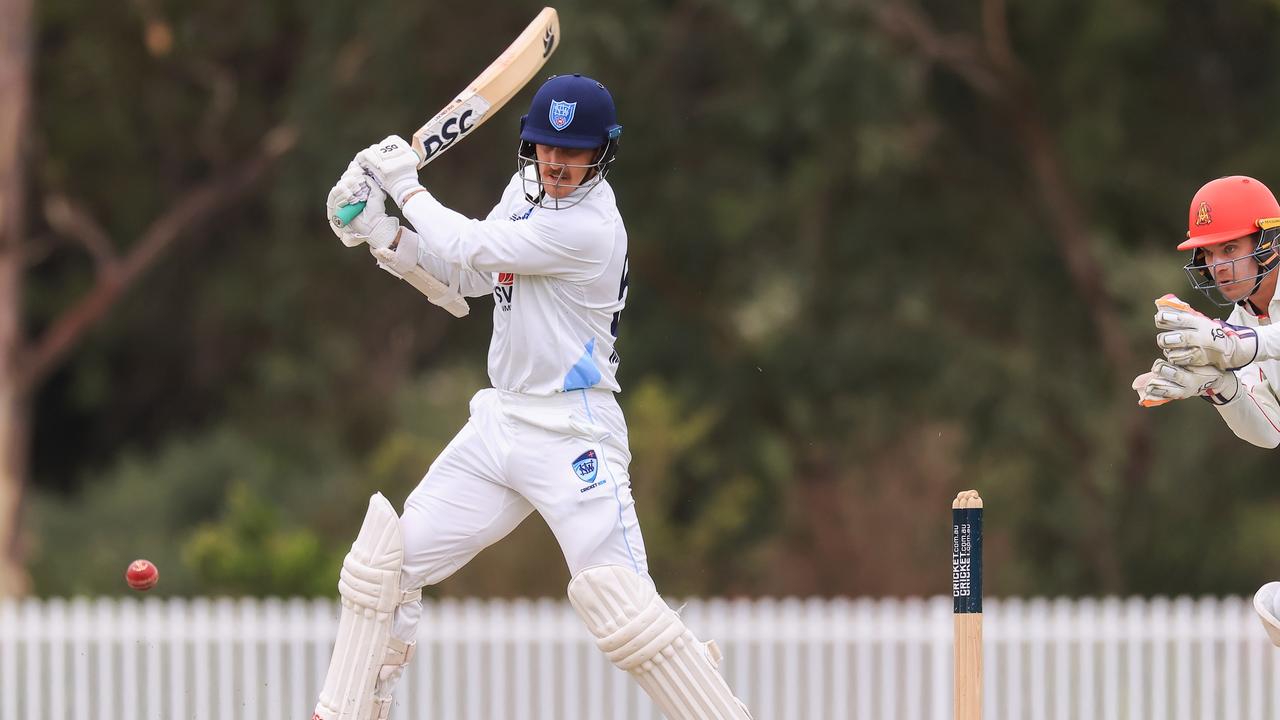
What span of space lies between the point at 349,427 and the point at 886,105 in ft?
19.8

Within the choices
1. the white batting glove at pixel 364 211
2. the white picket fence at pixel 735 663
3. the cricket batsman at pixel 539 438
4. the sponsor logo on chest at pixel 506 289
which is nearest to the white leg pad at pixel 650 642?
the cricket batsman at pixel 539 438

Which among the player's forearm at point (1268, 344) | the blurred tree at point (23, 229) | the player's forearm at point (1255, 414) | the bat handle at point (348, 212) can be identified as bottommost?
the player's forearm at point (1255, 414)

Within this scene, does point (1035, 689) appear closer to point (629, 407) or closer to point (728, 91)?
point (629, 407)

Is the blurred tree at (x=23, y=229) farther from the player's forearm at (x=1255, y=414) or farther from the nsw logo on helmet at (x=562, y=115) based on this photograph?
the player's forearm at (x=1255, y=414)

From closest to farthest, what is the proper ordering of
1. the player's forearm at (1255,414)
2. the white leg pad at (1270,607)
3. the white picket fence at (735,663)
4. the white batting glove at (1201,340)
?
the white batting glove at (1201,340) → the player's forearm at (1255,414) → the white leg pad at (1270,607) → the white picket fence at (735,663)

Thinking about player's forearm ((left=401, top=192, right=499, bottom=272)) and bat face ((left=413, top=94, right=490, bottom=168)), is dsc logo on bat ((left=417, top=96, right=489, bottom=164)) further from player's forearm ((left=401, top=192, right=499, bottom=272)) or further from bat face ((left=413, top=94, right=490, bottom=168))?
player's forearm ((left=401, top=192, right=499, bottom=272))

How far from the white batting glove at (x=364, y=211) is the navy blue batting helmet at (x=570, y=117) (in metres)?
0.43

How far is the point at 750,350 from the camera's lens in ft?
50.1

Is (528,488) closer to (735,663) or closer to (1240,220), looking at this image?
(1240,220)

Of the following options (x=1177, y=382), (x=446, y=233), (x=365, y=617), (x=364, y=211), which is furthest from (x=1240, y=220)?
(x=365, y=617)

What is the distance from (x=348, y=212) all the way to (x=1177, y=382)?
7.02ft

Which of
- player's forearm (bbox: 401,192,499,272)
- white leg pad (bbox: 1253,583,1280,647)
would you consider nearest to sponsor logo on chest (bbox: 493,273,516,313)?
player's forearm (bbox: 401,192,499,272)

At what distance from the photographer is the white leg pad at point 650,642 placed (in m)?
4.55

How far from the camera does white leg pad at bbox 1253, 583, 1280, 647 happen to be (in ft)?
16.0
